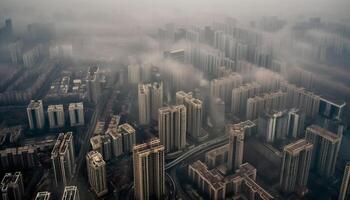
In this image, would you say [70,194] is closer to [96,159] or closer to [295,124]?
[96,159]

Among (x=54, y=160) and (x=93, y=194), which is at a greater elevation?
(x=54, y=160)

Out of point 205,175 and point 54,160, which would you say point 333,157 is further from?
point 54,160

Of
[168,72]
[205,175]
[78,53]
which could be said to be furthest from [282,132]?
[78,53]

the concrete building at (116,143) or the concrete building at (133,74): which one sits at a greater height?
the concrete building at (133,74)

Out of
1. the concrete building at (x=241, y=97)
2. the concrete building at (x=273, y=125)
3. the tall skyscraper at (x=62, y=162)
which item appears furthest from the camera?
the concrete building at (x=241, y=97)

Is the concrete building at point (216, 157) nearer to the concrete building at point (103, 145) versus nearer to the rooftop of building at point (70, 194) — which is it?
the concrete building at point (103, 145)

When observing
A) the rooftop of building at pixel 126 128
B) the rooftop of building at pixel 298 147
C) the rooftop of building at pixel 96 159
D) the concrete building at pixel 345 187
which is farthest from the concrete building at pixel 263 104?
the rooftop of building at pixel 96 159
